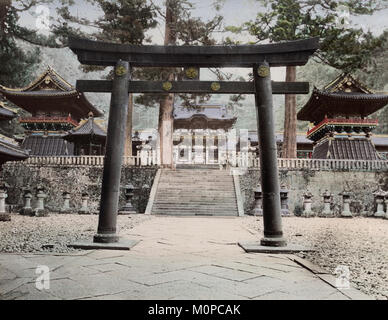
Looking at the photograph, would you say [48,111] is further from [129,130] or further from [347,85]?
[347,85]

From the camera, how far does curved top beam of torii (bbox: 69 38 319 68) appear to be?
19.2ft

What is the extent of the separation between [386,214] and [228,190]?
762 centimetres

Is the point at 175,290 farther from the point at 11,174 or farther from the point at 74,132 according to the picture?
the point at 74,132

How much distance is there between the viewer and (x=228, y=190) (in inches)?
634

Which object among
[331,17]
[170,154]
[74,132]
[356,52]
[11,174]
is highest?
[331,17]

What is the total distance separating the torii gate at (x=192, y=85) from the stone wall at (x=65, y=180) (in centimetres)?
1190

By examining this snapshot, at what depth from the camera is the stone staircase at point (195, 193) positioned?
46.1 feet

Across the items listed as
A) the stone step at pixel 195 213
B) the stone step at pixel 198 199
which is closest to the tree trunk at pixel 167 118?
the stone step at pixel 198 199

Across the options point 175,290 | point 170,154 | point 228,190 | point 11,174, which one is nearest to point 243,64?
point 175,290

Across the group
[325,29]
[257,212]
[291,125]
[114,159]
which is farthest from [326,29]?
[114,159]

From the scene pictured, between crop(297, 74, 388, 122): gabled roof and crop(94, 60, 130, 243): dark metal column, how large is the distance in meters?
16.5

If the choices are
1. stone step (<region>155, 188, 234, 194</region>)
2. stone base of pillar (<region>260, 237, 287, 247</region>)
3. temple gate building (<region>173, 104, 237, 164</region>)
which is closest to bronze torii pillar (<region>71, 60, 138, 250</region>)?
stone base of pillar (<region>260, 237, 287, 247</region>)

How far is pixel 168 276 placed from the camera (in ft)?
10.8
